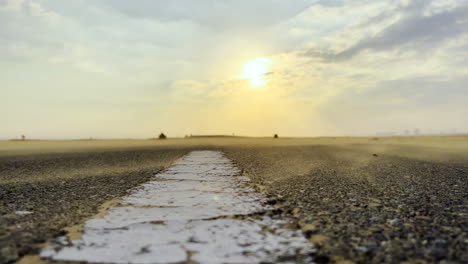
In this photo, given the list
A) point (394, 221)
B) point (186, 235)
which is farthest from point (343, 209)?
point (186, 235)

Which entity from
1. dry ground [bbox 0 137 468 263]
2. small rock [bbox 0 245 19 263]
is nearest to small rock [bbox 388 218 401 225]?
dry ground [bbox 0 137 468 263]

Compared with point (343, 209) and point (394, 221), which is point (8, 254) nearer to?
point (343, 209)

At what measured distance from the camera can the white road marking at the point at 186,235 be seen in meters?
1.82

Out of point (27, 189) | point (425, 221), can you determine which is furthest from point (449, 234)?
point (27, 189)

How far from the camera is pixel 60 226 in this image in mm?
2441

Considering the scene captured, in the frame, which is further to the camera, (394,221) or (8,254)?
(394,221)

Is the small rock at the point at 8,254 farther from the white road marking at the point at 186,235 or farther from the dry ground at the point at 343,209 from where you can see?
the white road marking at the point at 186,235

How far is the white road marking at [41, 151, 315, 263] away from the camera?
182 cm

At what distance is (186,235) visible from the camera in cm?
218

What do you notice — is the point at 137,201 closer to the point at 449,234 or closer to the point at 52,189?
the point at 52,189

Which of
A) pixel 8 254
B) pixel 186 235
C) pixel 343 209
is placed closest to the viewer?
pixel 8 254

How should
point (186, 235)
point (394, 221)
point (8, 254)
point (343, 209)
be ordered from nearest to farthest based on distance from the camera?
1. point (8, 254)
2. point (186, 235)
3. point (394, 221)
4. point (343, 209)

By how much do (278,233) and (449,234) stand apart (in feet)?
4.01

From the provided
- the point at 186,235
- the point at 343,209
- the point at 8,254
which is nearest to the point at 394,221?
the point at 343,209
